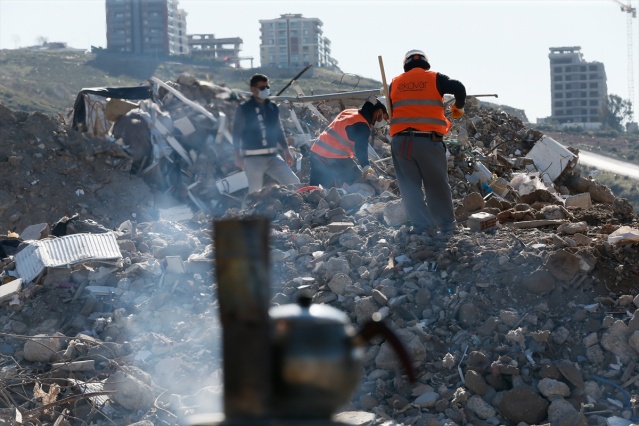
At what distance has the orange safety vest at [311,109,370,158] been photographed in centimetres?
901

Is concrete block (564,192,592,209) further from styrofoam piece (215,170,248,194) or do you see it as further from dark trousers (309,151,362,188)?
styrofoam piece (215,170,248,194)

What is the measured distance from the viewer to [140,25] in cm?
7806

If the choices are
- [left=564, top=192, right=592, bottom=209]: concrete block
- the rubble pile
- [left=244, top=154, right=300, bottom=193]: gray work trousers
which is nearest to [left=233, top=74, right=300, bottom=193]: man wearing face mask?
[left=244, top=154, right=300, bottom=193]: gray work trousers

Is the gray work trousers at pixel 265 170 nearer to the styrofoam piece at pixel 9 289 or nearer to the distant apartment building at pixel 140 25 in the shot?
the styrofoam piece at pixel 9 289

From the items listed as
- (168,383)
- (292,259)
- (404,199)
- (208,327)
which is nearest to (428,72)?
(404,199)

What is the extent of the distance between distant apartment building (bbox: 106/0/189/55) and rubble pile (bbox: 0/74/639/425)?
69628 mm

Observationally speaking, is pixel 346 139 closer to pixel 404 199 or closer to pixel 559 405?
pixel 404 199

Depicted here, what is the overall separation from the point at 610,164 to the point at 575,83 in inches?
1921

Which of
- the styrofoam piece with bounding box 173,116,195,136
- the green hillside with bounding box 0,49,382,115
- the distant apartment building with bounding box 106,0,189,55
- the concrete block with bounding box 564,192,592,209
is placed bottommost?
the concrete block with bounding box 564,192,592,209

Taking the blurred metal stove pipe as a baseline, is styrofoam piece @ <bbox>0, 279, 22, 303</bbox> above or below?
below

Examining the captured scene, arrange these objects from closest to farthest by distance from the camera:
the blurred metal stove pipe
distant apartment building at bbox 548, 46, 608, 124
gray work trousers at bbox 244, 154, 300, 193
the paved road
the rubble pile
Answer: the blurred metal stove pipe
the rubble pile
gray work trousers at bbox 244, 154, 300, 193
the paved road
distant apartment building at bbox 548, 46, 608, 124

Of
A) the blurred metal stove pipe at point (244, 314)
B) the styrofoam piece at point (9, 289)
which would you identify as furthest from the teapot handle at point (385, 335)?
the styrofoam piece at point (9, 289)

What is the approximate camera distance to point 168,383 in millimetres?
5980

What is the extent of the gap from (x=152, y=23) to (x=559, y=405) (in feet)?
257
